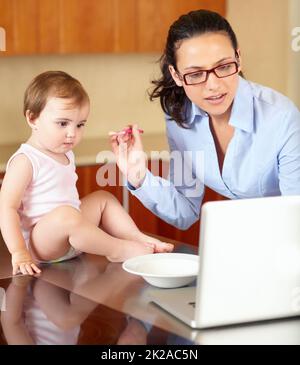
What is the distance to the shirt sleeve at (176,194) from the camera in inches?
104

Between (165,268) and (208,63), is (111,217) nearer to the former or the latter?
(165,268)

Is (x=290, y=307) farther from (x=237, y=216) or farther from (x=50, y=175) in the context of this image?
(x=50, y=175)

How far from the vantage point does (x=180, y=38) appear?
8.57 ft

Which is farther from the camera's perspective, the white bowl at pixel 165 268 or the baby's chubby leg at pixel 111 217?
the baby's chubby leg at pixel 111 217

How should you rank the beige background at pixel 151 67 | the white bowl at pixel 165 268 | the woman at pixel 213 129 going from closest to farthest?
the white bowl at pixel 165 268 < the woman at pixel 213 129 < the beige background at pixel 151 67

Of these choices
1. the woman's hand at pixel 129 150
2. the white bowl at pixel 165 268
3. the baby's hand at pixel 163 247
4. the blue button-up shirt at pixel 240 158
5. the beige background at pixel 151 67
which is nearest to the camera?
the white bowl at pixel 165 268

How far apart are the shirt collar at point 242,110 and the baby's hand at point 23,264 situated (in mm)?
873

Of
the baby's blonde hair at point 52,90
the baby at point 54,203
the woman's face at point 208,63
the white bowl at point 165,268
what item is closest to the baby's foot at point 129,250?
the baby at point 54,203

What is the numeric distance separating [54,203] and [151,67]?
2.39 m

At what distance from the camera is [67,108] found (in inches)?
91.4

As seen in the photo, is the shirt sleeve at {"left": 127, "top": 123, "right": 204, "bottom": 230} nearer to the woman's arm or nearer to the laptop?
the woman's arm

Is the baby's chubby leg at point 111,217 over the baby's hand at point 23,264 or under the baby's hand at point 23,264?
over

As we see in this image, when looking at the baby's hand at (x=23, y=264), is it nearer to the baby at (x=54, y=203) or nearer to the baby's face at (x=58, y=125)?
the baby at (x=54, y=203)
